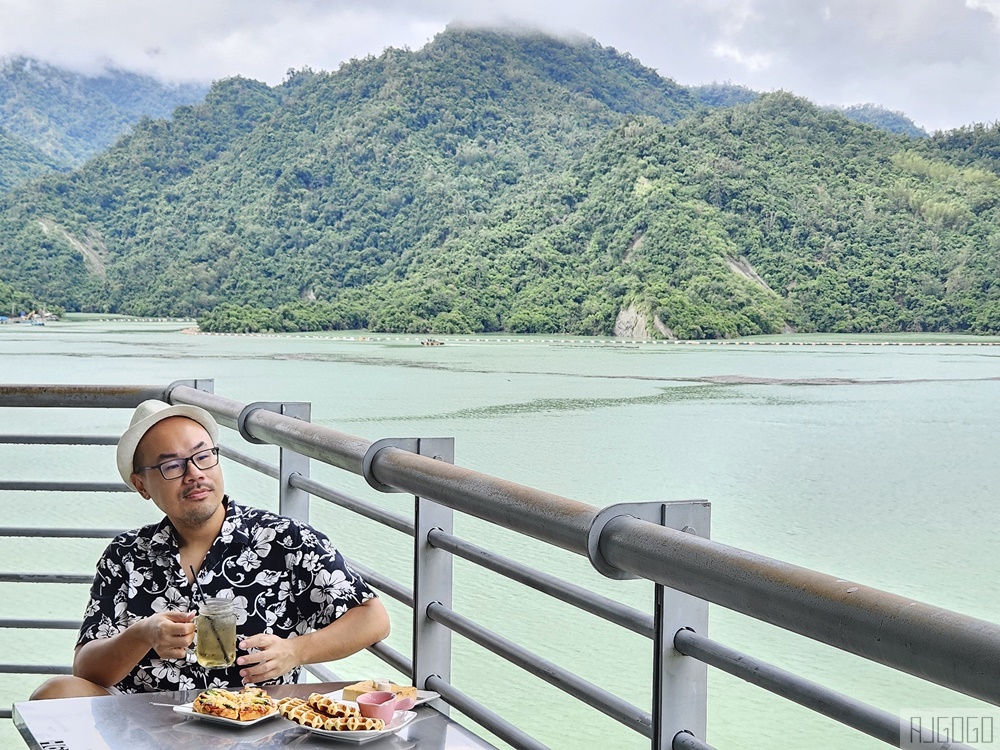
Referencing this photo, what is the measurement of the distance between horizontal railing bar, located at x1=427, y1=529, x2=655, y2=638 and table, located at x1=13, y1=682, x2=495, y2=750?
0.19 m


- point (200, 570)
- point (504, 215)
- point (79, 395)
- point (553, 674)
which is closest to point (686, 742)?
point (553, 674)

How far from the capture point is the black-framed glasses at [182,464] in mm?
1931

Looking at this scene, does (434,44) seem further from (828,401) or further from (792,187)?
(828,401)

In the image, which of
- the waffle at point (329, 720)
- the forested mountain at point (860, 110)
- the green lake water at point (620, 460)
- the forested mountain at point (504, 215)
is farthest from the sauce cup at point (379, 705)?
the forested mountain at point (860, 110)

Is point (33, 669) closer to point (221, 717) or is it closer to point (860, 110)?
point (221, 717)

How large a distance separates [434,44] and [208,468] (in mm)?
110367

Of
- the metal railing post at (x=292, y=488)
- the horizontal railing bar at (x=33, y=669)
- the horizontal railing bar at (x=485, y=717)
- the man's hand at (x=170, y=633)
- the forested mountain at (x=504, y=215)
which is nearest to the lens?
the horizontal railing bar at (x=485, y=717)

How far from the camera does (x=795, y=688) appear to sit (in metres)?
1.06

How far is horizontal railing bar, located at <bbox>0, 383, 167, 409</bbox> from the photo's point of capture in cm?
286

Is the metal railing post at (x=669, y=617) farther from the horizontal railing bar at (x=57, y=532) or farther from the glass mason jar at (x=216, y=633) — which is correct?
the horizontal railing bar at (x=57, y=532)

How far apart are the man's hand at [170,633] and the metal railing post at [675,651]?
2.45 ft

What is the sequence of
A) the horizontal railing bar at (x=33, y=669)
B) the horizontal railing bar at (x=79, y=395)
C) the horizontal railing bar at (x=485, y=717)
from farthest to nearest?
the horizontal railing bar at (x=79, y=395)
the horizontal railing bar at (x=33, y=669)
the horizontal railing bar at (x=485, y=717)

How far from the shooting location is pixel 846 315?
76.1m

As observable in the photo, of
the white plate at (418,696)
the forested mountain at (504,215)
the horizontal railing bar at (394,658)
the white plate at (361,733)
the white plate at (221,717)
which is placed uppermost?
the forested mountain at (504,215)
